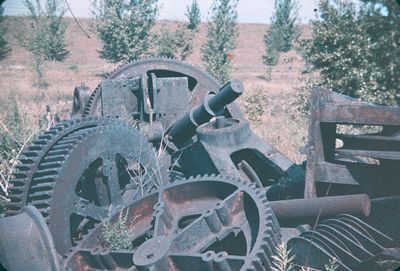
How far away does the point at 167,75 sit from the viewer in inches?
278

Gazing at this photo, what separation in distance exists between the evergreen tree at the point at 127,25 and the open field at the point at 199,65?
9.88 feet

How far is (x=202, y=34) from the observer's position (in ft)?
158

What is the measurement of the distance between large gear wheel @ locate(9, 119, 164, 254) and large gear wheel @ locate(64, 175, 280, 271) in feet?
1.00

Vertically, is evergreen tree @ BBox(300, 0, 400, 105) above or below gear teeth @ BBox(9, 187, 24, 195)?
above

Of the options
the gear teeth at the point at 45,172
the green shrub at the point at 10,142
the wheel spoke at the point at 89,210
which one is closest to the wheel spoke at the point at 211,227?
the wheel spoke at the point at 89,210

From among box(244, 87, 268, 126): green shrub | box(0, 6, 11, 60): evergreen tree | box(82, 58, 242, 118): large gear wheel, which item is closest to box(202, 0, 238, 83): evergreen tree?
box(244, 87, 268, 126): green shrub

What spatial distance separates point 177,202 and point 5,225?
5.28 ft

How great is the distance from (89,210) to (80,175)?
1.21ft

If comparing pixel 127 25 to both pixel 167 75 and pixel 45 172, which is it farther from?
pixel 45 172

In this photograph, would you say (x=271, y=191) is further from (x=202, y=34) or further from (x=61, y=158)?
(x=202, y=34)

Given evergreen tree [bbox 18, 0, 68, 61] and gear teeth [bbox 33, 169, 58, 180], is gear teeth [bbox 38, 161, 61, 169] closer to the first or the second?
gear teeth [bbox 33, 169, 58, 180]

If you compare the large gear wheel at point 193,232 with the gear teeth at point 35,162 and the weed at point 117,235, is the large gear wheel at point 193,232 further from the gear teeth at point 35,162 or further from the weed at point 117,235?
the gear teeth at point 35,162

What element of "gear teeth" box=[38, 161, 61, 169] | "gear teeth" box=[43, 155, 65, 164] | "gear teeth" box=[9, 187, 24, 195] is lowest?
"gear teeth" box=[9, 187, 24, 195]

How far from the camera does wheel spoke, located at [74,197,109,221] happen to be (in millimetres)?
4094
